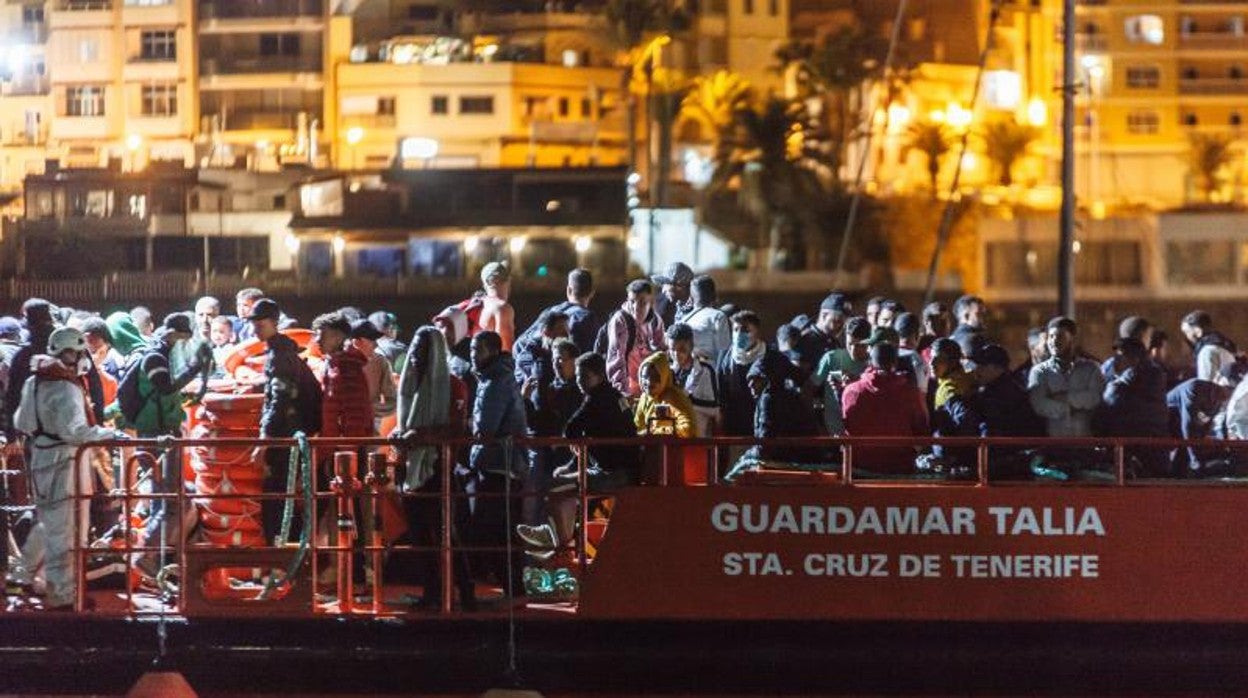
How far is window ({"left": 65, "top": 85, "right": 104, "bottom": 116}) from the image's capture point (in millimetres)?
71000

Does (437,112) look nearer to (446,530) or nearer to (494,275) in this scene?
(494,275)

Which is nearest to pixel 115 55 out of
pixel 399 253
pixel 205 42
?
pixel 205 42

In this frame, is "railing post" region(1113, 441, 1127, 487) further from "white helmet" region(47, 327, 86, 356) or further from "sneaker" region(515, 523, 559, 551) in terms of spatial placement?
"white helmet" region(47, 327, 86, 356)

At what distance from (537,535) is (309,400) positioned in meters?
1.55

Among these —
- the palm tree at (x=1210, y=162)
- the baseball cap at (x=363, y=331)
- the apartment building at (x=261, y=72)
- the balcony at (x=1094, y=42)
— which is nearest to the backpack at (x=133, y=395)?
the baseball cap at (x=363, y=331)

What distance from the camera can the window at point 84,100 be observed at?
71000mm

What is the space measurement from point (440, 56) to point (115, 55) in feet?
36.3

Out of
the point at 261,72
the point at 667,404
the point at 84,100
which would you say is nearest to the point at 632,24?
the point at 261,72

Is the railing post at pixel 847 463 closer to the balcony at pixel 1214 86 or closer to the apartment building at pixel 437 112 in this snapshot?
the apartment building at pixel 437 112

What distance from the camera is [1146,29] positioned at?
305ft

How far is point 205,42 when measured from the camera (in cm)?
7181

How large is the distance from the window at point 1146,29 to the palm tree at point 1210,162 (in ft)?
20.1

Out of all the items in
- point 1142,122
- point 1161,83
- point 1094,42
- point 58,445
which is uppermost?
point 1094,42

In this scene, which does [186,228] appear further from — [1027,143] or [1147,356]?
[1147,356]
